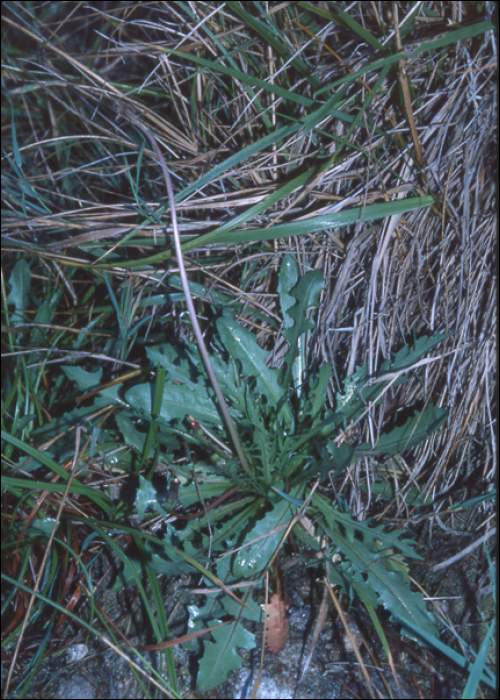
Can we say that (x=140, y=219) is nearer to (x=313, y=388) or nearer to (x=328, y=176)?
(x=328, y=176)

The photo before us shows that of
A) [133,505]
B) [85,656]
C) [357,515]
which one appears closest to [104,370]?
[133,505]

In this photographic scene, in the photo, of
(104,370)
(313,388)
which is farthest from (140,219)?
(313,388)

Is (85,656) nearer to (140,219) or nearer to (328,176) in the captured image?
(140,219)

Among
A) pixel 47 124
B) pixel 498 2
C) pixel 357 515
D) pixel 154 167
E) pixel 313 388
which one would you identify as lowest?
pixel 357 515

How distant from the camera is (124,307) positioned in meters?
1.46

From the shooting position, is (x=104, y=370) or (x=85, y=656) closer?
(x=85, y=656)

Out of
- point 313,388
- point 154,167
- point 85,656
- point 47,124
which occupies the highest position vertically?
point 47,124

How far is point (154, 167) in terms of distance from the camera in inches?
63.1

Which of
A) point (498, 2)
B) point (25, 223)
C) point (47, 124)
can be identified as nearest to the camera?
point (498, 2)

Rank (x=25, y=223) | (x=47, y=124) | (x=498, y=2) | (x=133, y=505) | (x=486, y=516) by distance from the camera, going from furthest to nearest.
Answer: (x=47, y=124)
(x=25, y=223)
(x=133, y=505)
(x=486, y=516)
(x=498, y=2)

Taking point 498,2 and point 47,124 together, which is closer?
point 498,2

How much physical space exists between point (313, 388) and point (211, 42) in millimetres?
1097

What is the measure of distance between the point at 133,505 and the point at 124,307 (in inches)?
23.9

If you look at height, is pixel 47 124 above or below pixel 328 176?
above
